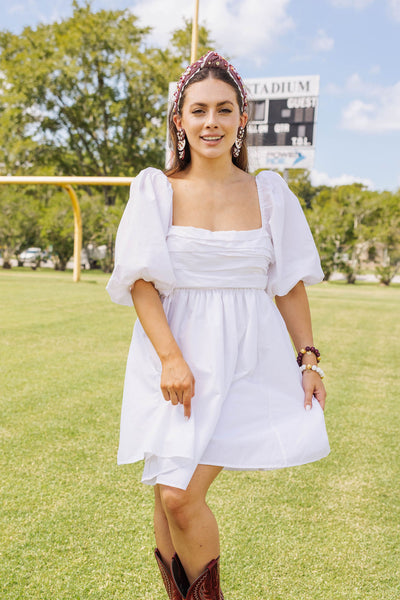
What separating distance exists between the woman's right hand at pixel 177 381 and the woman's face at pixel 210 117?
638mm

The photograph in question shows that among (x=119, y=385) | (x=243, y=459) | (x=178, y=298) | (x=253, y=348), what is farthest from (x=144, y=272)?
(x=119, y=385)

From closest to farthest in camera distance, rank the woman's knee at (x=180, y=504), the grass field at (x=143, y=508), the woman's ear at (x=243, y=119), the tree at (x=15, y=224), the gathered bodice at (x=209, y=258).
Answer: the woman's knee at (x=180, y=504) < the gathered bodice at (x=209, y=258) < the woman's ear at (x=243, y=119) < the grass field at (x=143, y=508) < the tree at (x=15, y=224)

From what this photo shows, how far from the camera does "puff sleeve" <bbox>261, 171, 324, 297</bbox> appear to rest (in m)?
1.80

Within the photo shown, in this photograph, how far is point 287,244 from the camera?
1863 millimetres

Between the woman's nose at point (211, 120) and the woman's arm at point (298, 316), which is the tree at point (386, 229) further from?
the woman's nose at point (211, 120)

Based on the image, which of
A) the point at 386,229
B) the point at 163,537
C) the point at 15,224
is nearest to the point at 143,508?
the point at 163,537

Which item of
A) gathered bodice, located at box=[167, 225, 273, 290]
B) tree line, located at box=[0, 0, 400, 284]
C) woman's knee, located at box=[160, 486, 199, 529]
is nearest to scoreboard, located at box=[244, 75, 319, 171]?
tree line, located at box=[0, 0, 400, 284]

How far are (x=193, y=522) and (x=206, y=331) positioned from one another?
51 cm

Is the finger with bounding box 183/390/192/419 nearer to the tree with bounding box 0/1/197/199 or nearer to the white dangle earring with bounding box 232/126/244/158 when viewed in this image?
the white dangle earring with bounding box 232/126/244/158

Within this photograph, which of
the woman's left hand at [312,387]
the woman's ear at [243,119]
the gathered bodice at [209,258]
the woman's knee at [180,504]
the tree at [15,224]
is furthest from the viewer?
the tree at [15,224]

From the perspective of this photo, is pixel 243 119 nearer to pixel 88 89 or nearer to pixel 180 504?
pixel 180 504

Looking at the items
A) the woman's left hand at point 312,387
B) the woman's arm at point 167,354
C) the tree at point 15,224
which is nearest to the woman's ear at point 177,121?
the woman's arm at point 167,354

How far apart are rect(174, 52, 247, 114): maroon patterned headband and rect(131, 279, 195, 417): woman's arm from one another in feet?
2.18

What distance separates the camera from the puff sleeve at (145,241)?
1.60 metres
